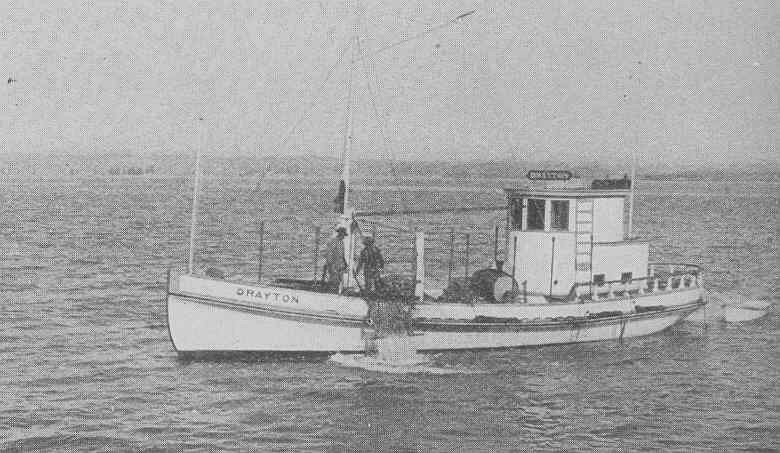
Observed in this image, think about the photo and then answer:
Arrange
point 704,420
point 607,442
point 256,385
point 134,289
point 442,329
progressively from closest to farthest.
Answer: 1. point 607,442
2. point 704,420
3. point 256,385
4. point 442,329
5. point 134,289

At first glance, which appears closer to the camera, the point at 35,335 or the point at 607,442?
the point at 607,442

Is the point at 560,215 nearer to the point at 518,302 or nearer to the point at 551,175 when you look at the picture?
the point at 551,175

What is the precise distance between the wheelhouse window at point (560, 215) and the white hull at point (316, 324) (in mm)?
2995

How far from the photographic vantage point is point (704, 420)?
914 inches

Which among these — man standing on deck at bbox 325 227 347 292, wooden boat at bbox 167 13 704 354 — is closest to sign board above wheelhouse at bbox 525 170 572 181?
wooden boat at bbox 167 13 704 354

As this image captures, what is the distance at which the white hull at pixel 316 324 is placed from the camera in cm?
2652

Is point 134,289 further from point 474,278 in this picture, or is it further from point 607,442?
point 607,442

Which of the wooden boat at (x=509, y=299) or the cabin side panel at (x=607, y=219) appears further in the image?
the cabin side panel at (x=607, y=219)

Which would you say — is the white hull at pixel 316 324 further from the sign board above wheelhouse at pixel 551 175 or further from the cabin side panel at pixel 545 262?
the sign board above wheelhouse at pixel 551 175

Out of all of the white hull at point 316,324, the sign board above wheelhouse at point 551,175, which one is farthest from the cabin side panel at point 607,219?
the white hull at point 316,324

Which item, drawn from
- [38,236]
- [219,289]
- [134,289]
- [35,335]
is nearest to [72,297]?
A: [134,289]

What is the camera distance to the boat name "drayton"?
26531 millimetres

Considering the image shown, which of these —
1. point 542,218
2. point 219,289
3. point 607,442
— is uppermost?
point 542,218

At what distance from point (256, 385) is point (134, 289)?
737 inches
